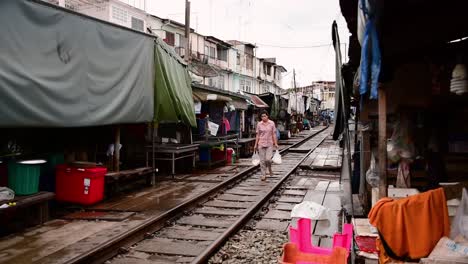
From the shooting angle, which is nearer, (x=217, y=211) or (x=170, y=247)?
(x=170, y=247)

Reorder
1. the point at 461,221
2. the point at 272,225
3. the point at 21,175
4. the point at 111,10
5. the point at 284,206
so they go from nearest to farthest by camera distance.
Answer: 1. the point at 461,221
2. the point at 21,175
3. the point at 272,225
4. the point at 284,206
5. the point at 111,10

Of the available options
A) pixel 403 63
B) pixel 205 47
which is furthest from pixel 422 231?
pixel 205 47

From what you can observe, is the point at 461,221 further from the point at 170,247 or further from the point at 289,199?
the point at 289,199

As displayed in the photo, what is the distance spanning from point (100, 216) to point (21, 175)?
163 centimetres

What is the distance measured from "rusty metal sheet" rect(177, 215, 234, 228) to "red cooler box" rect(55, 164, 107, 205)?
6.64ft

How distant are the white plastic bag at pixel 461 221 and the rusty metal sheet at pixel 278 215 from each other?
4.97 m

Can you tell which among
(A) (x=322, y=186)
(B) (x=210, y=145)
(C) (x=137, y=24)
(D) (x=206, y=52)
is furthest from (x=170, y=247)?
(D) (x=206, y=52)

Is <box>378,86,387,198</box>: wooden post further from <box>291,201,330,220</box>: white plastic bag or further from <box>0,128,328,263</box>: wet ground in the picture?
<box>0,128,328,263</box>: wet ground

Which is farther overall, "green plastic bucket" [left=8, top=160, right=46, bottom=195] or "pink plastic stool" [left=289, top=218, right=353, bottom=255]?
"green plastic bucket" [left=8, top=160, right=46, bottom=195]

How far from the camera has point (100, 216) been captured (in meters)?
7.72

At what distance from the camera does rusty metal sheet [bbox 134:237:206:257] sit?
5961 millimetres

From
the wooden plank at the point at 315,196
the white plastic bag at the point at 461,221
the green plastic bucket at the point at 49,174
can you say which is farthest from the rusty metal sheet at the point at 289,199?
the white plastic bag at the point at 461,221

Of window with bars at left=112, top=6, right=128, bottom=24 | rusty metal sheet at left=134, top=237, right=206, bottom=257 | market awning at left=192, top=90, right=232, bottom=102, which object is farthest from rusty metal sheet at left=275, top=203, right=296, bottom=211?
window with bars at left=112, top=6, right=128, bottom=24

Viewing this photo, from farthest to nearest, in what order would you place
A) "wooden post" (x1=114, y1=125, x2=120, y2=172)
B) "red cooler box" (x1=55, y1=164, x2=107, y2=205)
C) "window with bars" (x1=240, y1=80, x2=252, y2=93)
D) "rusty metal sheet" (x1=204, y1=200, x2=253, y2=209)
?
"window with bars" (x1=240, y1=80, x2=252, y2=93) < "wooden post" (x1=114, y1=125, x2=120, y2=172) < "rusty metal sheet" (x1=204, y1=200, x2=253, y2=209) < "red cooler box" (x1=55, y1=164, x2=107, y2=205)
